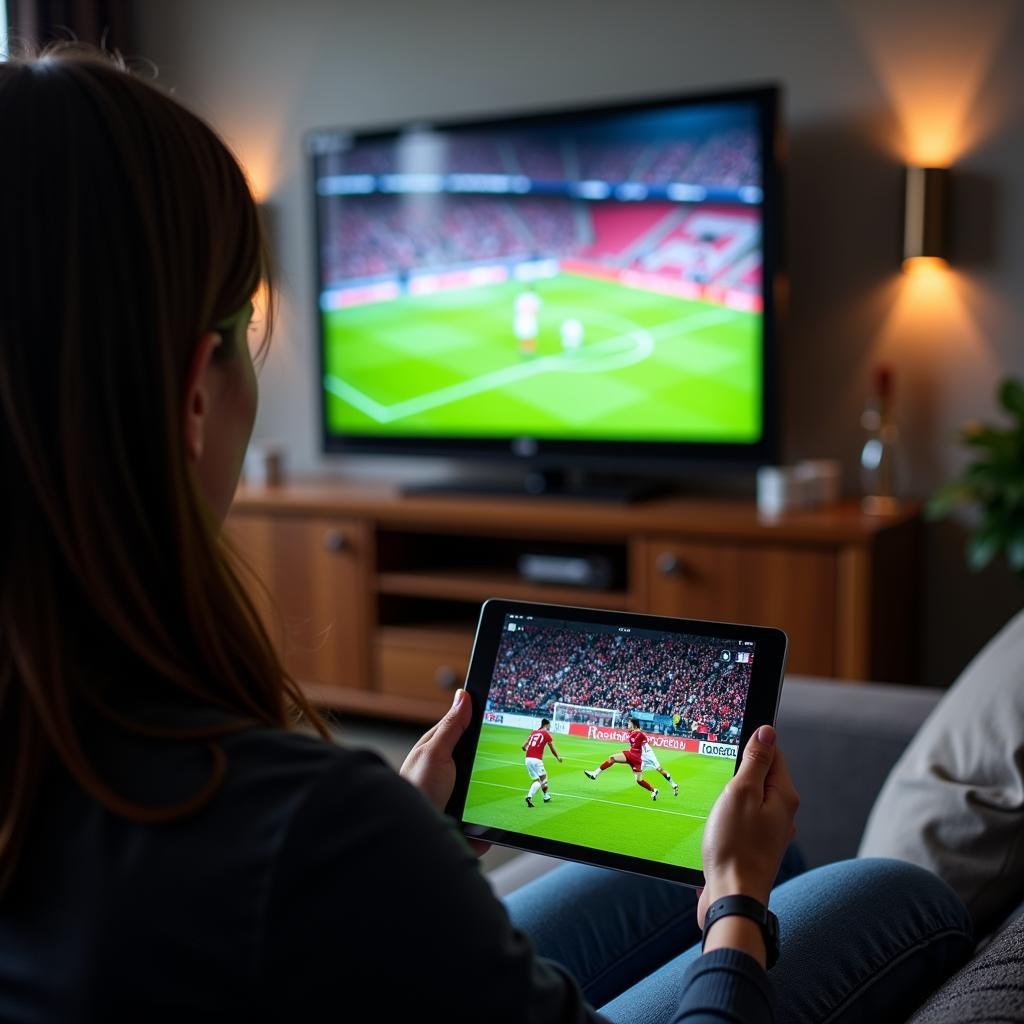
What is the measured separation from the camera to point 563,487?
350cm

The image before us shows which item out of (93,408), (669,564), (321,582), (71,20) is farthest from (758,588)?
(71,20)

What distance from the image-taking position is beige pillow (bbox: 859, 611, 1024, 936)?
4.17 feet

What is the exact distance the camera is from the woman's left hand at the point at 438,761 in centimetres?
101

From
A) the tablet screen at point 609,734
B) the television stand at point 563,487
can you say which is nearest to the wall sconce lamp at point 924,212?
the television stand at point 563,487

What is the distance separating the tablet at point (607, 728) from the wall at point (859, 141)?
2.41 metres

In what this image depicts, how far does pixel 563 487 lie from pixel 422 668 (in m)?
0.65

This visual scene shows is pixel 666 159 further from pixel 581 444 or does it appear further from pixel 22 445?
pixel 22 445

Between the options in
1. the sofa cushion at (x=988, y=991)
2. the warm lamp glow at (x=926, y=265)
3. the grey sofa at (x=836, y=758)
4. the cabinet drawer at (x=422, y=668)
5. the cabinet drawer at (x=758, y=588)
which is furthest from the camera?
the cabinet drawer at (x=422, y=668)

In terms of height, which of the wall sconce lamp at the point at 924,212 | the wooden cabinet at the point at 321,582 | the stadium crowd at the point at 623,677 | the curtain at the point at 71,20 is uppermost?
the curtain at the point at 71,20

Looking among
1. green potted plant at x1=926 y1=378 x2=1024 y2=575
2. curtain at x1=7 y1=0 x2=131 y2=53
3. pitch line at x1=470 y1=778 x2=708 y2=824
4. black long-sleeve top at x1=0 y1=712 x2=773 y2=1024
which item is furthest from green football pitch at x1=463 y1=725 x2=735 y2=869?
curtain at x1=7 y1=0 x2=131 y2=53

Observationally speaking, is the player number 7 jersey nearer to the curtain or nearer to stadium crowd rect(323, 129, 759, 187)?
stadium crowd rect(323, 129, 759, 187)

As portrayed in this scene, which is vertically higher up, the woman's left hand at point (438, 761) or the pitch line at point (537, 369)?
the pitch line at point (537, 369)

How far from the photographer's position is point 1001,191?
3.05 metres

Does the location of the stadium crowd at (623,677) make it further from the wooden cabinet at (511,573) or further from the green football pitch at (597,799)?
the wooden cabinet at (511,573)
